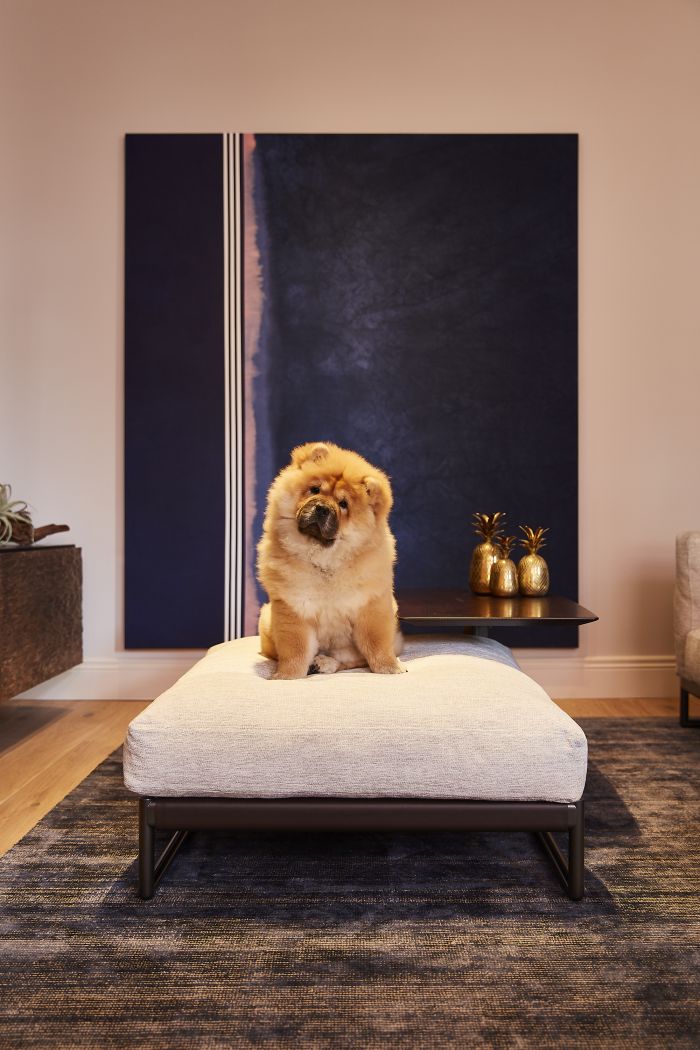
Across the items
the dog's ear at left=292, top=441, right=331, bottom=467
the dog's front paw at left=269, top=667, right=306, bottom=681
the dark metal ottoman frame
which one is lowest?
the dark metal ottoman frame

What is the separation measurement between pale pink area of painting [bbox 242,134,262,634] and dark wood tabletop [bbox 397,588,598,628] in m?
1.03

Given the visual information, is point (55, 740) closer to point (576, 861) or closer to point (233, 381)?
point (233, 381)

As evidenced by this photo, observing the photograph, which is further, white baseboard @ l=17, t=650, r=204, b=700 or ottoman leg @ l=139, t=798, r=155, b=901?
white baseboard @ l=17, t=650, r=204, b=700

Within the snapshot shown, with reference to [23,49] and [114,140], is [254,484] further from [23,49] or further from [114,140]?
[23,49]

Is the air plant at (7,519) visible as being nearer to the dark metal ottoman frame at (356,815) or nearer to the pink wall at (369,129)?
the pink wall at (369,129)

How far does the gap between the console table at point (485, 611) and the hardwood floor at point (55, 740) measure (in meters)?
0.93

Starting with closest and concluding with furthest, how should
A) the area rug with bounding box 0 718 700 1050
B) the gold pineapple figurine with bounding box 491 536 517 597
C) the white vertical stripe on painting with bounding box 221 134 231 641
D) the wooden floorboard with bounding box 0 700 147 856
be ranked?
1. the area rug with bounding box 0 718 700 1050
2. the wooden floorboard with bounding box 0 700 147 856
3. the gold pineapple figurine with bounding box 491 536 517 597
4. the white vertical stripe on painting with bounding box 221 134 231 641

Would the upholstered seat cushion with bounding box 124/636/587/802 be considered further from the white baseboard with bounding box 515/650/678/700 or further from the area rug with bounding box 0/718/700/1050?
the white baseboard with bounding box 515/650/678/700

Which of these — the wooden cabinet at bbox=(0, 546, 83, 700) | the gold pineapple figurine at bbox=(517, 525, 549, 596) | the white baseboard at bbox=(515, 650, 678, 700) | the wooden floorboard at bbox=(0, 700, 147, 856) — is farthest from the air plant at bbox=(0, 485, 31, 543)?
the white baseboard at bbox=(515, 650, 678, 700)

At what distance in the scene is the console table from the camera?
7.54 feet

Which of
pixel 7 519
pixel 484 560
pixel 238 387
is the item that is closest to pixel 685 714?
pixel 484 560

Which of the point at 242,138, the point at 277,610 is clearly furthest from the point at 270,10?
the point at 277,610

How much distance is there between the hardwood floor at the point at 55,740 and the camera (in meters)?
2.32

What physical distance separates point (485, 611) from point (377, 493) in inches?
25.7
